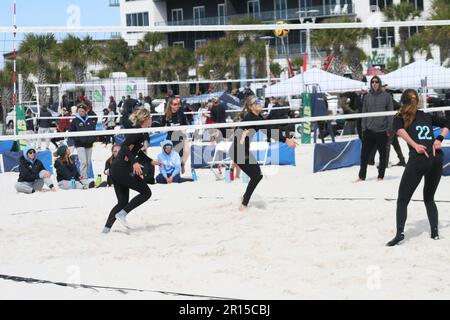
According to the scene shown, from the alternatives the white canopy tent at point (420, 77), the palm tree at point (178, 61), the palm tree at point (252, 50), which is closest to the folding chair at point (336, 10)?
the palm tree at point (178, 61)

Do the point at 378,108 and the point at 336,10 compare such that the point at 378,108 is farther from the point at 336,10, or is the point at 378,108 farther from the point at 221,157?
the point at 336,10

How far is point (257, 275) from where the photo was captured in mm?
6414

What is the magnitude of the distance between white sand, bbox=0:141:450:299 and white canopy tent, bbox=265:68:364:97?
34.3 feet

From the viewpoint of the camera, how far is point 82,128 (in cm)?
1406

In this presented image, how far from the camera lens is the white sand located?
19.8ft

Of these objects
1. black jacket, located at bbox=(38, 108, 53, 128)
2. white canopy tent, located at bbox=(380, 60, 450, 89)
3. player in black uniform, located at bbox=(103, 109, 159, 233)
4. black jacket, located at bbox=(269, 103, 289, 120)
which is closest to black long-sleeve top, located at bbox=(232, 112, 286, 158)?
player in black uniform, located at bbox=(103, 109, 159, 233)

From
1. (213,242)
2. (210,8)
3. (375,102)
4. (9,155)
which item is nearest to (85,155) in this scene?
(9,155)

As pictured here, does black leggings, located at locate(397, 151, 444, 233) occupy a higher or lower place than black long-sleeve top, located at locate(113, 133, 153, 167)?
lower

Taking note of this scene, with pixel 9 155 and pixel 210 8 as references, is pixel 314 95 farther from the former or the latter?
pixel 210 8

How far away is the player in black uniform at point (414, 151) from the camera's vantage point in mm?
7184

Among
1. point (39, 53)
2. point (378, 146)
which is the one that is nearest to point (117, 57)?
point (39, 53)

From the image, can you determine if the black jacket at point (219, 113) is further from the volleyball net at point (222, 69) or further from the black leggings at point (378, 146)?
the black leggings at point (378, 146)

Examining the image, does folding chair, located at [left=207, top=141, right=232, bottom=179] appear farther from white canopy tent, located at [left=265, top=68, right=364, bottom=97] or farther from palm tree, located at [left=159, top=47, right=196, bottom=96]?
palm tree, located at [left=159, top=47, right=196, bottom=96]

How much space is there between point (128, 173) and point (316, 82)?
14.0 metres
